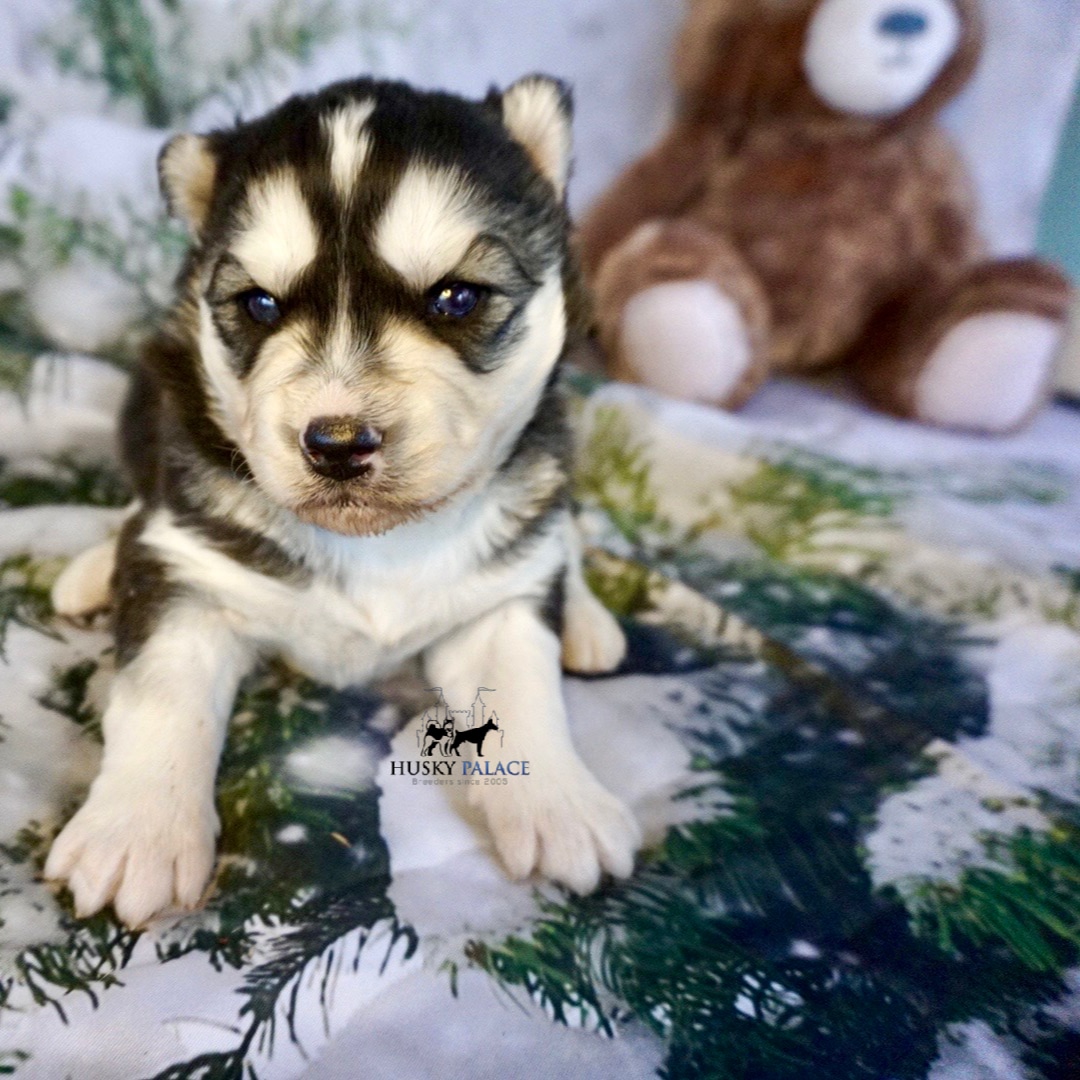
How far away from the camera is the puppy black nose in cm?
122

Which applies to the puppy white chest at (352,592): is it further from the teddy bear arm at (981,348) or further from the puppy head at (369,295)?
the teddy bear arm at (981,348)

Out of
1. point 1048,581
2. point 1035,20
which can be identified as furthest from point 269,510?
point 1035,20

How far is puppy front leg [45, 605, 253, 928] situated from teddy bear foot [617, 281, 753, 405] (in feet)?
6.04

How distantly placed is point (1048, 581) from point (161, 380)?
1.99 metres

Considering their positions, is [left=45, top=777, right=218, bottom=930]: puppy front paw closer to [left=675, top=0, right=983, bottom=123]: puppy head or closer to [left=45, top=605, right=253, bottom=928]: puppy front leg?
[left=45, top=605, right=253, bottom=928]: puppy front leg

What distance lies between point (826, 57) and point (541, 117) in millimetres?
1766

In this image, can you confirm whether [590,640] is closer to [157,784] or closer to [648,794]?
[648,794]

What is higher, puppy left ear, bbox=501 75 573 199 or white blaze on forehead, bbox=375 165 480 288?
puppy left ear, bbox=501 75 573 199

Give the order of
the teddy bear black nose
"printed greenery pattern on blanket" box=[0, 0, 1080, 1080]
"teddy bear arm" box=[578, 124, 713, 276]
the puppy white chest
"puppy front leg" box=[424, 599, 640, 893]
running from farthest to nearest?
"teddy bear arm" box=[578, 124, 713, 276] < the teddy bear black nose < the puppy white chest < "puppy front leg" box=[424, 599, 640, 893] < "printed greenery pattern on blanket" box=[0, 0, 1080, 1080]

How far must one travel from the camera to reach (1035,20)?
10.3 feet

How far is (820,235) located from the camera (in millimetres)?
3160

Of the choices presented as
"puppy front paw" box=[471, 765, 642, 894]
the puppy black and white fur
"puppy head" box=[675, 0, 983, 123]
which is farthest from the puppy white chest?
"puppy head" box=[675, 0, 983, 123]

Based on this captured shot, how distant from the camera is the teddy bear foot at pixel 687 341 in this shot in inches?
113

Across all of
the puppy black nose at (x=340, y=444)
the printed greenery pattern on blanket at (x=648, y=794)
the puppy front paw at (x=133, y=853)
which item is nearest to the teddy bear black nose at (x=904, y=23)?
the printed greenery pattern on blanket at (x=648, y=794)
